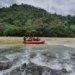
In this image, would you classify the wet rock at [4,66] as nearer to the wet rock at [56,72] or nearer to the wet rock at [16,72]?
the wet rock at [16,72]

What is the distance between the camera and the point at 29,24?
328 ft

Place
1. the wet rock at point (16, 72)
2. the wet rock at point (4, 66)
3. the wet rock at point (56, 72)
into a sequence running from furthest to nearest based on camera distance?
1. the wet rock at point (4, 66)
2. the wet rock at point (56, 72)
3. the wet rock at point (16, 72)

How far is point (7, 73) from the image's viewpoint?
85.8ft

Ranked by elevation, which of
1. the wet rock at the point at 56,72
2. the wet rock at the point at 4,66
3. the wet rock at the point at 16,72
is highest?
the wet rock at the point at 4,66

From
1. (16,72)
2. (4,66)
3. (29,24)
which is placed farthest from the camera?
(29,24)

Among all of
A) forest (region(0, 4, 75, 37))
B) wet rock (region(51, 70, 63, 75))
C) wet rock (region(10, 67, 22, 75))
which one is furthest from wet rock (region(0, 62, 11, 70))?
forest (region(0, 4, 75, 37))

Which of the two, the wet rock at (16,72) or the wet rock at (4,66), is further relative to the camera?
the wet rock at (4,66)

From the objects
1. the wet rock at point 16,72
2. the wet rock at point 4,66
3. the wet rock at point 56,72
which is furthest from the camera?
the wet rock at point 4,66

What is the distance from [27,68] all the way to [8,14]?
282 feet

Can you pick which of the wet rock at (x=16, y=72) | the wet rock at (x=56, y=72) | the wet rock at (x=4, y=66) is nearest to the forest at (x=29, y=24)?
the wet rock at (x=4, y=66)

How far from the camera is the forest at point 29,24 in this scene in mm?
87875

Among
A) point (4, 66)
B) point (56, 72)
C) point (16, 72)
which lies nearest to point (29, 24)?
point (4, 66)

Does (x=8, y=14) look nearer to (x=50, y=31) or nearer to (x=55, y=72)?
(x=50, y=31)

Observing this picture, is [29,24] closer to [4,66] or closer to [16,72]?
[4,66]
